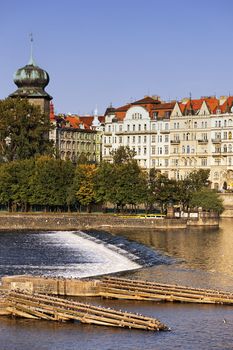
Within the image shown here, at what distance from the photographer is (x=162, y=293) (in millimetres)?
47750

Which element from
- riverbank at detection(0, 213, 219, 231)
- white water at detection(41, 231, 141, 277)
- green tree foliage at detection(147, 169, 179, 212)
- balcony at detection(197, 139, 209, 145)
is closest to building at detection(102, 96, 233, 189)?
balcony at detection(197, 139, 209, 145)

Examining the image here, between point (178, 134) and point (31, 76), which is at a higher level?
point (31, 76)

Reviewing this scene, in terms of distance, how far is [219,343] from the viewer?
125 ft

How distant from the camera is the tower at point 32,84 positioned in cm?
15088

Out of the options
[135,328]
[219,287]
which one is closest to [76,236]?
[219,287]

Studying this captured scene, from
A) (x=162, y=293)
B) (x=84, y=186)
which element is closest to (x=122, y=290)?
(x=162, y=293)

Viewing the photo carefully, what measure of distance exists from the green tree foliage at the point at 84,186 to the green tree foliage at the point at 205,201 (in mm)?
14787

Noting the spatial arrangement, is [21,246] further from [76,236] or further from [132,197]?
[132,197]

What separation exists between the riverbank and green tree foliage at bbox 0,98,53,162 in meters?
21.5

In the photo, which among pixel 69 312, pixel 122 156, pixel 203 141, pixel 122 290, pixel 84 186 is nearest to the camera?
pixel 69 312

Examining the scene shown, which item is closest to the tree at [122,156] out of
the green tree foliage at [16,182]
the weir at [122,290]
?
the green tree foliage at [16,182]

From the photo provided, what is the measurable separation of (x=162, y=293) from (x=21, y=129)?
8762cm

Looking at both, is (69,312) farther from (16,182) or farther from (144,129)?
(144,129)

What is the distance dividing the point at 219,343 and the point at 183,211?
89.0 metres
